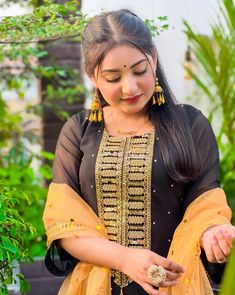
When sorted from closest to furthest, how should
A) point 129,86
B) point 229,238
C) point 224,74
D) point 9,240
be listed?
point 229,238, point 129,86, point 9,240, point 224,74

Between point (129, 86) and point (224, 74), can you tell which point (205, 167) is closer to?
point (129, 86)

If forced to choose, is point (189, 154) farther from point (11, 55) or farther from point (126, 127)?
point (11, 55)

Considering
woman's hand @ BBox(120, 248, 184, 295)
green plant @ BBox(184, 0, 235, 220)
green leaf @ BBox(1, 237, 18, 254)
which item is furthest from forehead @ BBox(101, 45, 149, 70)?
green plant @ BBox(184, 0, 235, 220)

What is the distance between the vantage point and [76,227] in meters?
2.29

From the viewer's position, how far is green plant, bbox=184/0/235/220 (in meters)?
4.27

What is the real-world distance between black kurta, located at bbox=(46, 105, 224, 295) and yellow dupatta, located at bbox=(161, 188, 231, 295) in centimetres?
3

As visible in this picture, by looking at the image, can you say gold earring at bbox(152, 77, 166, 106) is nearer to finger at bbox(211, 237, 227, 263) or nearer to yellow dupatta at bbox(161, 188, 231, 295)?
yellow dupatta at bbox(161, 188, 231, 295)

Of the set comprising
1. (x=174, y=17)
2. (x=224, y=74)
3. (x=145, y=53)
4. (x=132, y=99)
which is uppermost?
(x=145, y=53)

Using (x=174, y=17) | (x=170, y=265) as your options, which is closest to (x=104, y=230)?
(x=170, y=265)

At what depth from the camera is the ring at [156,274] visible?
6.69 ft

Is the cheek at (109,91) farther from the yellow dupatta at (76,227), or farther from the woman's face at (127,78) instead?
the yellow dupatta at (76,227)

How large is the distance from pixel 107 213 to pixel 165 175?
0.21 metres

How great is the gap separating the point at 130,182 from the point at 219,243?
0.35m

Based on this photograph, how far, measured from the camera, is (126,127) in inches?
92.9
